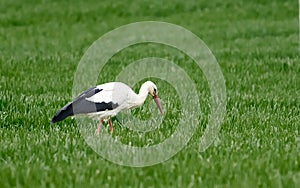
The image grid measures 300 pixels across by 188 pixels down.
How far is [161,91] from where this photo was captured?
48.8 feet

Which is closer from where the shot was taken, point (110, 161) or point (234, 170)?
point (234, 170)

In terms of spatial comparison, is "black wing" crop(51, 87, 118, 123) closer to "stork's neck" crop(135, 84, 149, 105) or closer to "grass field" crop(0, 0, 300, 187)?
"grass field" crop(0, 0, 300, 187)

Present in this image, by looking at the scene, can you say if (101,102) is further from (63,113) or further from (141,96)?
(141,96)

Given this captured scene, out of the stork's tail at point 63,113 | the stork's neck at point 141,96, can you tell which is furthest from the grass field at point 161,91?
the stork's neck at point 141,96

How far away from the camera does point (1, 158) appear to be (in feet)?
25.3

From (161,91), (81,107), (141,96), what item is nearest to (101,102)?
(81,107)

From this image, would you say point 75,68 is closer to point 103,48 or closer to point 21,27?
point 103,48

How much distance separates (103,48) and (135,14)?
10321 mm

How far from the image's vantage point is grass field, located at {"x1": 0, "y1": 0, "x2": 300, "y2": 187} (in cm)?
687

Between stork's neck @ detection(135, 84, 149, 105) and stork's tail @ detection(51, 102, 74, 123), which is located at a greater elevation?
stork's neck @ detection(135, 84, 149, 105)

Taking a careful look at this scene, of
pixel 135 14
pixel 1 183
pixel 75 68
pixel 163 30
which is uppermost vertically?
pixel 135 14

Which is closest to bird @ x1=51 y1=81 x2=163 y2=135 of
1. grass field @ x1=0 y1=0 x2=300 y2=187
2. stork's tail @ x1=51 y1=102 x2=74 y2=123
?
stork's tail @ x1=51 y1=102 x2=74 y2=123

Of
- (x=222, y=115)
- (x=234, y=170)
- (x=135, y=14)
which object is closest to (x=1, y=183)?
(x=234, y=170)

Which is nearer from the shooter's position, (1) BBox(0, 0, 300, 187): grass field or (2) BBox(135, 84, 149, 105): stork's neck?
(1) BBox(0, 0, 300, 187): grass field
